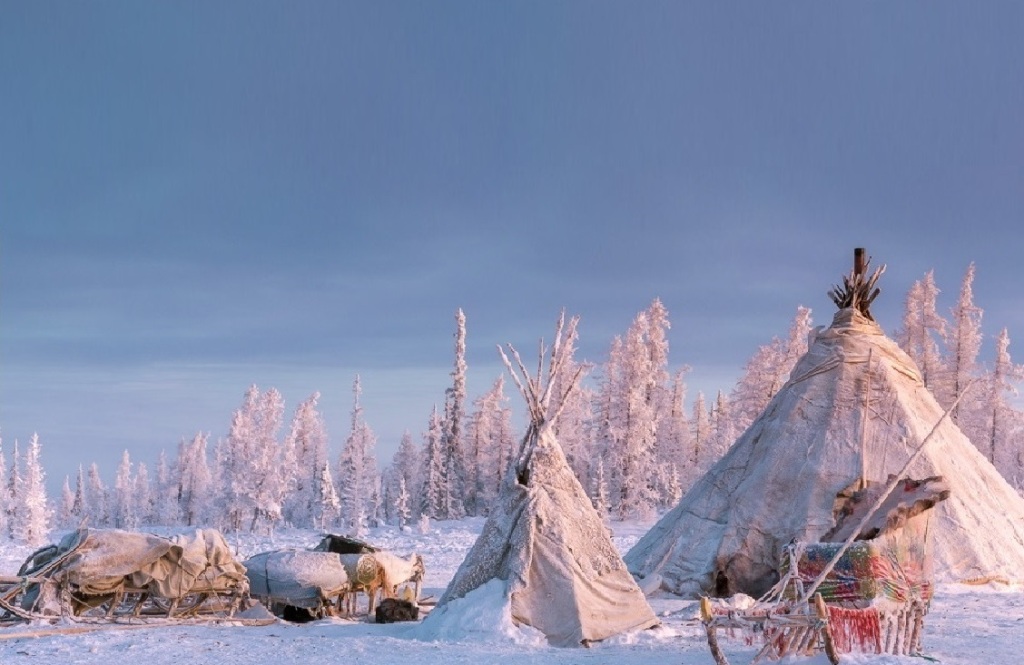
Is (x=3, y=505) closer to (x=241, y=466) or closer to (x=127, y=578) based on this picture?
(x=241, y=466)

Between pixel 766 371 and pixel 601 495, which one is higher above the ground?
pixel 766 371

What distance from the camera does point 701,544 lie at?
18625mm

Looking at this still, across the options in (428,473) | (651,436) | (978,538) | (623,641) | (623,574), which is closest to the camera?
(623,641)

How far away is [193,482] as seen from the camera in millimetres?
81812

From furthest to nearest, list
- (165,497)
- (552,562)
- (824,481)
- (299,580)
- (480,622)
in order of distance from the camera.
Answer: (165,497) → (824,481) → (299,580) → (552,562) → (480,622)

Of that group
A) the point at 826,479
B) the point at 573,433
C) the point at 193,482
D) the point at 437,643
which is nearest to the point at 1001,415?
the point at 573,433

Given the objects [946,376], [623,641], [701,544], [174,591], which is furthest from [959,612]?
[946,376]

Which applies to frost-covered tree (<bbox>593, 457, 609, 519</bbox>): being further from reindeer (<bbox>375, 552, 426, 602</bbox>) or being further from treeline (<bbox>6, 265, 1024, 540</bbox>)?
reindeer (<bbox>375, 552, 426, 602</bbox>)

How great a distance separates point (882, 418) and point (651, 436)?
29.0 m

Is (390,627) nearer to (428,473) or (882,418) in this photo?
(882,418)

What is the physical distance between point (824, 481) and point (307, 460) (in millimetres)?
60051

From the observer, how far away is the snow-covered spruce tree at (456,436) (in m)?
55.7

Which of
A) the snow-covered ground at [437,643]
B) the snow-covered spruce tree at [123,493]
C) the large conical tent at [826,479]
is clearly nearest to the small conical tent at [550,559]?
the snow-covered ground at [437,643]

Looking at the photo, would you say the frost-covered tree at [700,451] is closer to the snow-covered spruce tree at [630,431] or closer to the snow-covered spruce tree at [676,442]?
the snow-covered spruce tree at [676,442]
